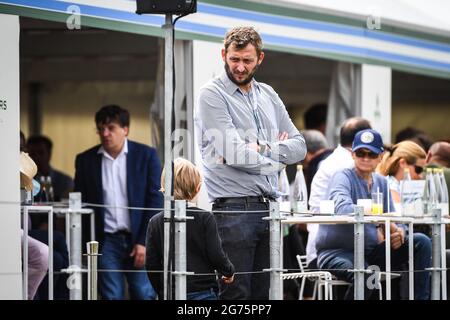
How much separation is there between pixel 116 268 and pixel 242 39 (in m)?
2.56

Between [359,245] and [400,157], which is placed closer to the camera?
[359,245]

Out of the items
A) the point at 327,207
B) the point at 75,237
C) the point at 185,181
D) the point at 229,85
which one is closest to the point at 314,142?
the point at 327,207

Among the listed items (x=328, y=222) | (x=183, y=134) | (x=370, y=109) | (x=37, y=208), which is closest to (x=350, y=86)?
(x=370, y=109)

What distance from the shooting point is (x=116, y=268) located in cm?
823

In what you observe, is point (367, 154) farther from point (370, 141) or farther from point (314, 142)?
point (314, 142)

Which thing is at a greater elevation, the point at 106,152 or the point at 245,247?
the point at 106,152

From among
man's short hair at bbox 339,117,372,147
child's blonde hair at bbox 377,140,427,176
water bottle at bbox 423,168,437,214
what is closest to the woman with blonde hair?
child's blonde hair at bbox 377,140,427,176

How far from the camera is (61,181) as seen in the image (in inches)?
452

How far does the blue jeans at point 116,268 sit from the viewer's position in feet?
27.0

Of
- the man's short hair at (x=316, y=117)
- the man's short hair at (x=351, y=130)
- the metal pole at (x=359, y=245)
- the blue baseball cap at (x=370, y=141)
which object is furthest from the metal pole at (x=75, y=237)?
the man's short hair at (x=316, y=117)

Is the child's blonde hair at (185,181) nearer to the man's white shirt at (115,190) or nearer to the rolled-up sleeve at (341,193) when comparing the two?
the rolled-up sleeve at (341,193)

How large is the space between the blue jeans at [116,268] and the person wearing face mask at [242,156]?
7.19 ft

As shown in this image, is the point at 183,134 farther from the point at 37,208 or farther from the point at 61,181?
the point at 61,181
